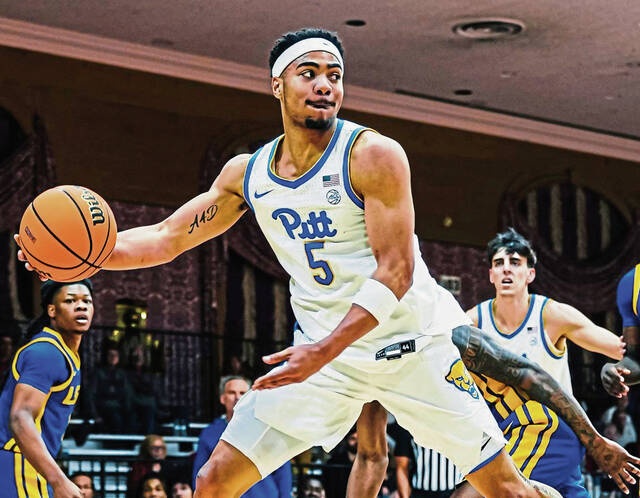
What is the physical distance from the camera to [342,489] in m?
11.2

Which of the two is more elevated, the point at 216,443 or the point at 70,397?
the point at 70,397

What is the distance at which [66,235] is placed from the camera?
4469 millimetres

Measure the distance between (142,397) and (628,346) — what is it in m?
7.11

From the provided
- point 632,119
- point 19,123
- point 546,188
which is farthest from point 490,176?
point 19,123

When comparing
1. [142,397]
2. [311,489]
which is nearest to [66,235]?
[311,489]

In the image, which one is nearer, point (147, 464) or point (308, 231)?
point (308, 231)

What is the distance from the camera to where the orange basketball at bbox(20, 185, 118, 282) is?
4.48 meters

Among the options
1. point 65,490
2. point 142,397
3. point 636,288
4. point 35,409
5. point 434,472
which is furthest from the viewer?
point 142,397

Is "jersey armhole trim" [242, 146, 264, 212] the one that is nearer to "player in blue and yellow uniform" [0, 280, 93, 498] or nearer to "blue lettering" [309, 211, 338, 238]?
"blue lettering" [309, 211, 338, 238]

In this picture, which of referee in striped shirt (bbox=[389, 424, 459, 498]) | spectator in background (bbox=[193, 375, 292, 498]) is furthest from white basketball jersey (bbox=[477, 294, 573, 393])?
referee in striped shirt (bbox=[389, 424, 459, 498])

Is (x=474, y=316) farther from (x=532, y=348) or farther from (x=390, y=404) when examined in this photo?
(x=390, y=404)

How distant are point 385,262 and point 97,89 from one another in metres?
10.2

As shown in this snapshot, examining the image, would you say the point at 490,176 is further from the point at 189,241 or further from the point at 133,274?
the point at 189,241

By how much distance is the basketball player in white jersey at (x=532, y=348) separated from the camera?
6.50 meters
